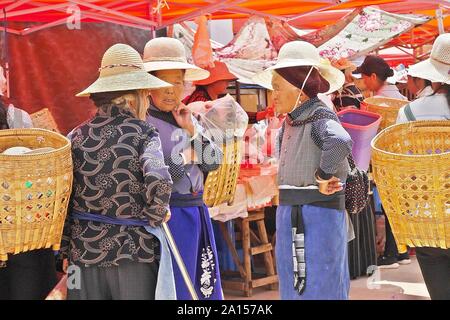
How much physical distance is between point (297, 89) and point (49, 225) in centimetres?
150

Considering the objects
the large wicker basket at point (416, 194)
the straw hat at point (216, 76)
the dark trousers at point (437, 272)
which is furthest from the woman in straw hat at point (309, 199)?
the straw hat at point (216, 76)

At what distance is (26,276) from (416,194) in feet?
6.12

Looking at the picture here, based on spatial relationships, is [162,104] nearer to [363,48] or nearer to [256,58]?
[256,58]

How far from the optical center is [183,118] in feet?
12.7

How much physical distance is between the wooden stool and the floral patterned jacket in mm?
2981

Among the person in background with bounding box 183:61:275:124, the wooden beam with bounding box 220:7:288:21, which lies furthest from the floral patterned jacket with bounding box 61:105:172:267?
the wooden beam with bounding box 220:7:288:21

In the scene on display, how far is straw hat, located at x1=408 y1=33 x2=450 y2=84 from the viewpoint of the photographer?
4047mm

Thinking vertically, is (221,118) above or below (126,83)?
below

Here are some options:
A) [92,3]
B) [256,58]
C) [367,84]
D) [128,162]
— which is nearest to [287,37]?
[256,58]

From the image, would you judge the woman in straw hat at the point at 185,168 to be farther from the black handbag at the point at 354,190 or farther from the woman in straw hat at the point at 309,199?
the black handbag at the point at 354,190

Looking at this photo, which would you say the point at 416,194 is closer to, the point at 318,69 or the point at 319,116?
the point at 319,116

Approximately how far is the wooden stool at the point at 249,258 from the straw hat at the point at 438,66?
7.98 feet

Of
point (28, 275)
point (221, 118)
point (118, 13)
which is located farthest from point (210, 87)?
point (28, 275)

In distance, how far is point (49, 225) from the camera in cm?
312
